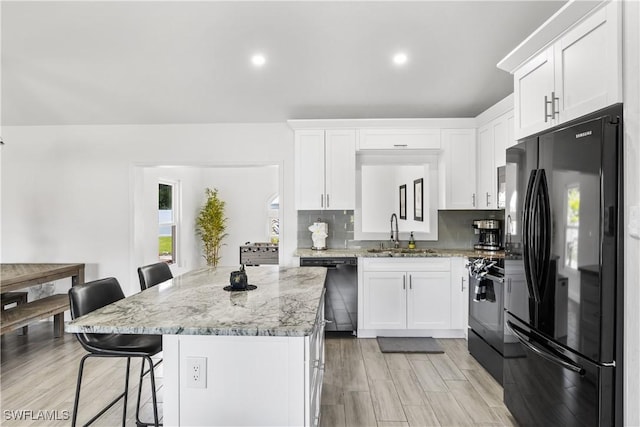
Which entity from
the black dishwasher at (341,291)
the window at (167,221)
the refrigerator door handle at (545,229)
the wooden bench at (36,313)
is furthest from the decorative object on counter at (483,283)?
the window at (167,221)

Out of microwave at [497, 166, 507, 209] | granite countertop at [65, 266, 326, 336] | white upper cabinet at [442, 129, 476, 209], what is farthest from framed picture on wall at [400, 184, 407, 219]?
granite countertop at [65, 266, 326, 336]

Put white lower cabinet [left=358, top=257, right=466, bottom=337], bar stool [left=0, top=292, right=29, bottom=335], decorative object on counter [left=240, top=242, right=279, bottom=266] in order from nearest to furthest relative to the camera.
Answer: bar stool [left=0, top=292, right=29, bottom=335]
white lower cabinet [left=358, top=257, right=466, bottom=337]
decorative object on counter [left=240, top=242, right=279, bottom=266]

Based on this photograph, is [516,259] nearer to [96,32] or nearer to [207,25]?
[207,25]

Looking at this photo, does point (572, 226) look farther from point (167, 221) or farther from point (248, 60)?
point (167, 221)

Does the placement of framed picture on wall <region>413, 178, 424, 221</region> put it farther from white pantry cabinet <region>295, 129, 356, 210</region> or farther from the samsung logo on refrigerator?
the samsung logo on refrigerator

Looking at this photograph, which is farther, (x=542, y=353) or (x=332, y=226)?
(x=332, y=226)

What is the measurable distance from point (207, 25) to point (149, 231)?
3580 millimetres

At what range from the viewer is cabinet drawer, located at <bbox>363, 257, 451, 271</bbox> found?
4.00 metres

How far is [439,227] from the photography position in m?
4.61

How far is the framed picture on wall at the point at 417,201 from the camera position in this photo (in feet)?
15.0

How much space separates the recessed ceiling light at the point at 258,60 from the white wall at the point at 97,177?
3.67 feet

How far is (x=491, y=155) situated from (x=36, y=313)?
15.6ft

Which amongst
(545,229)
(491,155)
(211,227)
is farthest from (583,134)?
(211,227)

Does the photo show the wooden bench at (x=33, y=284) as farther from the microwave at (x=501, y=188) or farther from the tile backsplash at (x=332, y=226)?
the microwave at (x=501, y=188)
